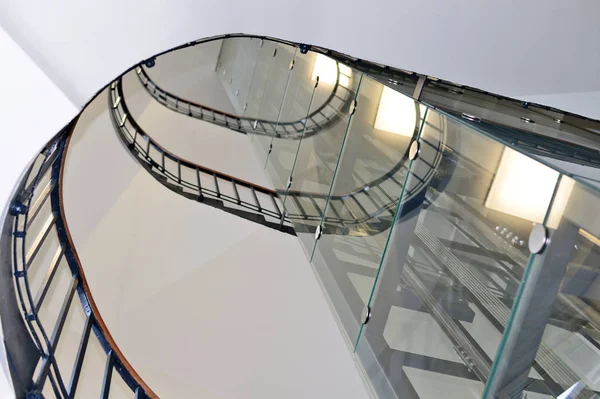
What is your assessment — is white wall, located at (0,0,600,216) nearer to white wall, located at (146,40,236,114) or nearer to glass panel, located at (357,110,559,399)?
glass panel, located at (357,110,559,399)

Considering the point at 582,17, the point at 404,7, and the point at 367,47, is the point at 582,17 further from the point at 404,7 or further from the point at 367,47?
the point at 367,47

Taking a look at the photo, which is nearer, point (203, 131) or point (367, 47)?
point (367, 47)

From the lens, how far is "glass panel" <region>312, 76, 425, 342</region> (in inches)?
88.0

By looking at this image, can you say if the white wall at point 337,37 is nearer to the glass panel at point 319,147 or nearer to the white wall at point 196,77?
the glass panel at point 319,147

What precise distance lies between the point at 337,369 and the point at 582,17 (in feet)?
17.1

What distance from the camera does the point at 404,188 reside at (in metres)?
2.14

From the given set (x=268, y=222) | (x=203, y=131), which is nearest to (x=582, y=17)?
(x=268, y=222)

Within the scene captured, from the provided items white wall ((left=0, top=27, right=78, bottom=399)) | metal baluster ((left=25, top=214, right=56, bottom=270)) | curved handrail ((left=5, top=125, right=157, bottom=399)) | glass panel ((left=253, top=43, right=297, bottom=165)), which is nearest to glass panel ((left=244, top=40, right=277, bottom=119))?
glass panel ((left=253, top=43, right=297, bottom=165))

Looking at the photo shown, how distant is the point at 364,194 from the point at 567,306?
125 centimetres

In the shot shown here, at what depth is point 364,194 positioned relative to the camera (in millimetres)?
2488

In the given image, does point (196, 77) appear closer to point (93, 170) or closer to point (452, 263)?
point (93, 170)

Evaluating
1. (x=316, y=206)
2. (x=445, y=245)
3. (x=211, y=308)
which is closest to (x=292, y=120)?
(x=316, y=206)

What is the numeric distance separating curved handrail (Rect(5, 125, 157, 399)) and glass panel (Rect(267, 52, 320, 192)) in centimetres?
139

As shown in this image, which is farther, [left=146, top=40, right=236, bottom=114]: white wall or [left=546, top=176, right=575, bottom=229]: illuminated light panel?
[left=146, top=40, right=236, bottom=114]: white wall
